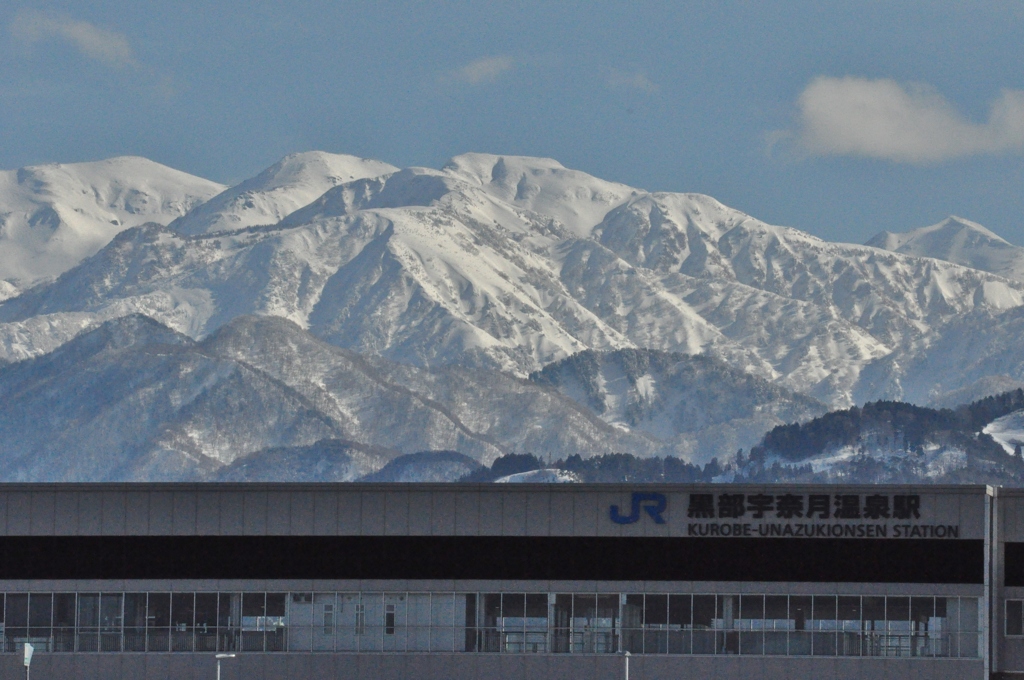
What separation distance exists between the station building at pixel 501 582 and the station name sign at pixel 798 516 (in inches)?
3.5

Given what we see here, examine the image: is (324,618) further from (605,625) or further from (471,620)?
(605,625)

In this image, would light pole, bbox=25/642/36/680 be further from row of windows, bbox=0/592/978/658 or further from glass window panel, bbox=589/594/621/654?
glass window panel, bbox=589/594/621/654

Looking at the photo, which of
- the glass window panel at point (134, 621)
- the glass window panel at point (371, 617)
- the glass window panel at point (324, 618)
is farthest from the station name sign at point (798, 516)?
the glass window panel at point (134, 621)

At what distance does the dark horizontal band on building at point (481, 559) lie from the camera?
89.8 m

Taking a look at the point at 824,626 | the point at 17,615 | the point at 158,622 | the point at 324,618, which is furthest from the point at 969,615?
the point at 17,615

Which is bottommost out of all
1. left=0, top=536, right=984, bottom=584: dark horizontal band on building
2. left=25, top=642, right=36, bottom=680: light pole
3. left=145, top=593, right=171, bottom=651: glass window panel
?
left=25, top=642, right=36, bottom=680: light pole

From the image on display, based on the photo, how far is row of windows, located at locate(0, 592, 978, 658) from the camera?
9006cm

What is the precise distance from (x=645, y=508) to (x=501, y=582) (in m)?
7.34

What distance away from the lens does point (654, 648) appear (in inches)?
3561

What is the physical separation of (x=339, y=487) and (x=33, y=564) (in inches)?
562

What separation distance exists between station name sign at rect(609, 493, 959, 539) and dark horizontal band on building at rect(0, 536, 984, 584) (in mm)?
518

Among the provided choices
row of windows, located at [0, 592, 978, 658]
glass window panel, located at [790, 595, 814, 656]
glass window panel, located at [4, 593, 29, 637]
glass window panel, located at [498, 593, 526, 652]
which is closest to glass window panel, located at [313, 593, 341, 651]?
row of windows, located at [0, 592, 978, 658]

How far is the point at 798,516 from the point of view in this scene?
293 feet

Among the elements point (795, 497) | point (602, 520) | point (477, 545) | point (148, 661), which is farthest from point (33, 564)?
point (795, 497)
